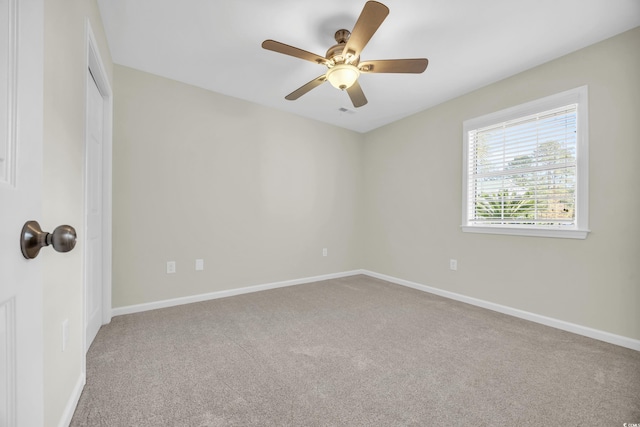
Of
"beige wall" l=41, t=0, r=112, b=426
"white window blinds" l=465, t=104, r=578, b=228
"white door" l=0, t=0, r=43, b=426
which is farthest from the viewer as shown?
"white window blinds" l=465, t=104, r=578, b=228

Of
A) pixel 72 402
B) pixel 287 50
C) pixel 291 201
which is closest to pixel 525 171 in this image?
pixel 287 50

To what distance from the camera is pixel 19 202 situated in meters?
0.53

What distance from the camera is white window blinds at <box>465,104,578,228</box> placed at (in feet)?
8.13

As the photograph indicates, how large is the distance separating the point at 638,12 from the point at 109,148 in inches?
168

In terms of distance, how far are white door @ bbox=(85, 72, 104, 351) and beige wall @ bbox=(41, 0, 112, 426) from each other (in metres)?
0.58

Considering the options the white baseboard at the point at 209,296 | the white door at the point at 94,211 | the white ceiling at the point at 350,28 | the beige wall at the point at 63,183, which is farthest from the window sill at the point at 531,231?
the white door at the point at 94,211

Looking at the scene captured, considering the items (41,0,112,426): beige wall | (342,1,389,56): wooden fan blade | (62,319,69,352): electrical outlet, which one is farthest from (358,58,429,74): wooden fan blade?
(62,319,69,352): electrical outlet

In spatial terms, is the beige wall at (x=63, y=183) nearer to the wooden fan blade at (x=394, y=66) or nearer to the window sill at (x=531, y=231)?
the wooden fan blade at (x=394, y=66)

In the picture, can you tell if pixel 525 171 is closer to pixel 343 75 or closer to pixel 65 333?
pixel 343 75

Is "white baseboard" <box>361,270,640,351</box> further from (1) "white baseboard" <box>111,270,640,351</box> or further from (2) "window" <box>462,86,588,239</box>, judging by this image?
(2) "window" <box>462,86,588,239</box>

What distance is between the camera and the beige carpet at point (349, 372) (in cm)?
139

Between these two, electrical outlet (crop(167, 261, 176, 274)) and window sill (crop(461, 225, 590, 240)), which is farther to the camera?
electrical outlet (crop(167, 261, 176, 274))

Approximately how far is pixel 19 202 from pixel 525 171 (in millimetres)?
3436

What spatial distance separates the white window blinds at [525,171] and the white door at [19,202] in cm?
338
